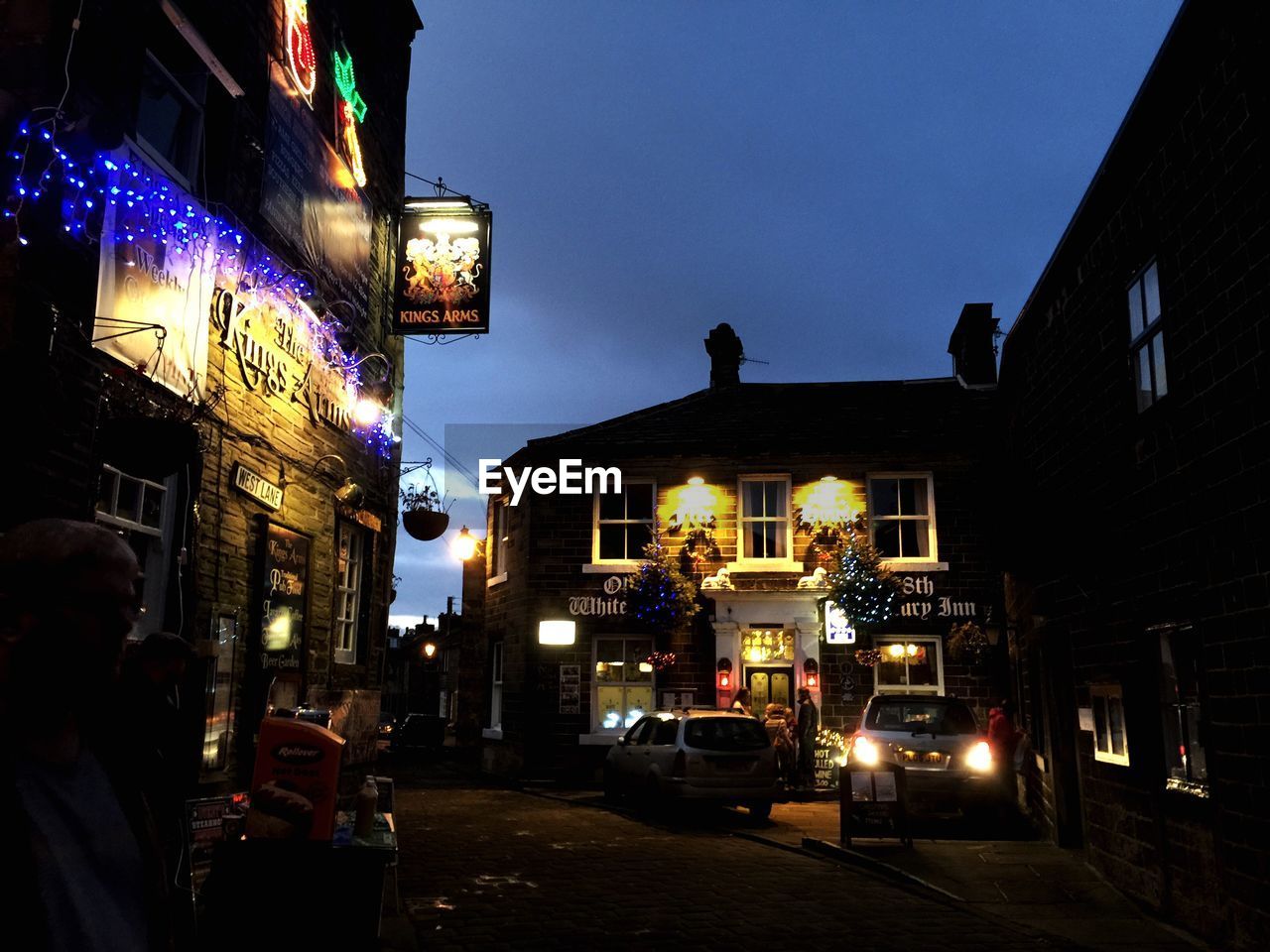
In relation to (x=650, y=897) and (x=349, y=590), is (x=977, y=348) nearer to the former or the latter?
(x=349, y=590)

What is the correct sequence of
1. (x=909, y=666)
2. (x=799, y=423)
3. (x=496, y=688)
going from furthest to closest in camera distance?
(x=496, y=688), (x=799, y=423), (x=909, y=666)

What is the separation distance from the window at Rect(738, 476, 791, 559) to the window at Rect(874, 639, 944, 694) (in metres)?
2.94

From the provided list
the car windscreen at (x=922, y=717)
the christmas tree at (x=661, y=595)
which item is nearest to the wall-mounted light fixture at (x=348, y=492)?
the car windscreen at (x=922, y=717)

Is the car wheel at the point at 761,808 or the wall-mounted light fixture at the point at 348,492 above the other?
the wall-mounted light fixture at the point at 348,492

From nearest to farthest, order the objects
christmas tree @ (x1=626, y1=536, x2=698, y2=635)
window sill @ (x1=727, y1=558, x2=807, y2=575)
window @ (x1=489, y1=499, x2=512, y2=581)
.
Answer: christmas tree @ (x1=626, y1=536, x2=698, y2=635) → window sill @ (x1=727, y1=558, x2=807, y2=575) → window @ (x1=489, y1=499, x2=512, y2=581)

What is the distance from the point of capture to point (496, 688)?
2455cm

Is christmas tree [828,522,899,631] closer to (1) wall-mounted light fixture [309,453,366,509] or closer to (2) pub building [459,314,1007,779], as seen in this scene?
(2) pub building [459,314,1007,779]

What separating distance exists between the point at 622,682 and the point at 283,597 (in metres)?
12.9

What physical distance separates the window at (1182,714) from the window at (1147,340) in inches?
81.4

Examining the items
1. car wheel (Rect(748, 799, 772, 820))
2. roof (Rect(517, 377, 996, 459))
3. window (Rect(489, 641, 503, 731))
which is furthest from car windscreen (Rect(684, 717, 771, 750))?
window (Rect(489, 641, 503, 731))

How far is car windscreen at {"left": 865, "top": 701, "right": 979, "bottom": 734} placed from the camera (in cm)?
1435

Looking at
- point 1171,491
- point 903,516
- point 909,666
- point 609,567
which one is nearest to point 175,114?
point 1171,491

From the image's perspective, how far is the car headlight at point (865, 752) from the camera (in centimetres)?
1416

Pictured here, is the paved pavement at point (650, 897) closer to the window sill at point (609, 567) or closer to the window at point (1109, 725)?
the window at point (1109, 725)
